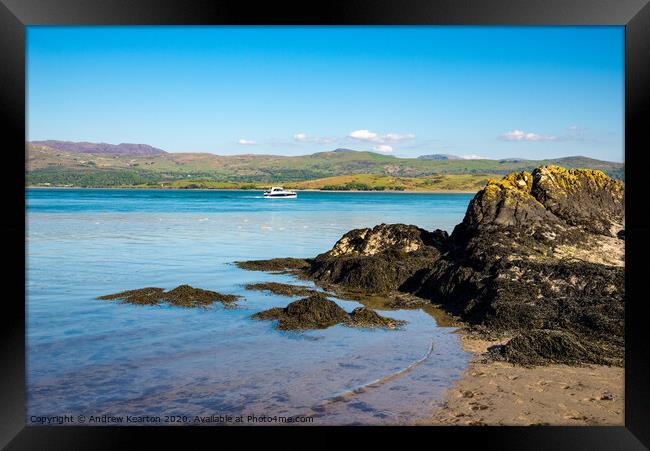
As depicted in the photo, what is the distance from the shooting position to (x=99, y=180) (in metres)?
111

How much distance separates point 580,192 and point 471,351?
6355mm

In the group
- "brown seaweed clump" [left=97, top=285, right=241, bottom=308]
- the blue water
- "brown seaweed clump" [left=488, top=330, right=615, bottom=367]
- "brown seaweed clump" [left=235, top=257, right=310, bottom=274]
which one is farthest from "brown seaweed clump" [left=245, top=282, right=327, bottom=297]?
"brown seaweed clump" [left=488, top=330, right=615, bottom=367]

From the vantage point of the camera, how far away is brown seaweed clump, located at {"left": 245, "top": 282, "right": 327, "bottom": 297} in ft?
32.6

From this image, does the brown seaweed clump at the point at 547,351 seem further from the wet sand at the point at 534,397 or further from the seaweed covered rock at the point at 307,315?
the seaweed covered rock at the point at 307,315

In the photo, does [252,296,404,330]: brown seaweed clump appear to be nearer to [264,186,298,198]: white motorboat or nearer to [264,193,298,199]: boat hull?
[264,186,298,198]: white motorboat

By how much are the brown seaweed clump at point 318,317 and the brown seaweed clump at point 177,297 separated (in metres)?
1.25

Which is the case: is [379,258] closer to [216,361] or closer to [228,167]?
[216,361]

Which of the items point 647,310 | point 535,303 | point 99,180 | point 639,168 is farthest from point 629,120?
point 99,180

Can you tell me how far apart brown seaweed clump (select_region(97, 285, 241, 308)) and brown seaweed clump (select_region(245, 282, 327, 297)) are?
0.84m

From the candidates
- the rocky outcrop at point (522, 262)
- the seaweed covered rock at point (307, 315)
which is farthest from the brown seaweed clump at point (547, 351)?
the seaweed covered rock at point (307, 315)

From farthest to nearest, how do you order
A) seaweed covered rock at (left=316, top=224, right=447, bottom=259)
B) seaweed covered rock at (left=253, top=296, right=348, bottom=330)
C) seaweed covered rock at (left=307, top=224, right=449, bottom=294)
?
seaweed covered rock at (left=316, top=224, right=447, bottom=259), seaweed covered rock at (left=307, top=224, right=449, bottom=294), seaweed covered rock at (left=253, top=296, right=348, bottom=330)

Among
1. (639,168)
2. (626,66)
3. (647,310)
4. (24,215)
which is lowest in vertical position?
(647,310)

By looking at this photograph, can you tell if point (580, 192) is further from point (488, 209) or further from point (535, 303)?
point (535, 303)

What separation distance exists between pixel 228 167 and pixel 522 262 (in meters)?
158
